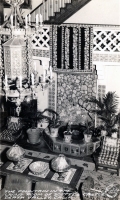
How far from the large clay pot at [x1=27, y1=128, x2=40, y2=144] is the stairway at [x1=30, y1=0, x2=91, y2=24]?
4029 mm

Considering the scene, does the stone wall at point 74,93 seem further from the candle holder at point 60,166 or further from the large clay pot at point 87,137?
the candle holder at point 60,166

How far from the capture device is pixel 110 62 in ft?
32.6

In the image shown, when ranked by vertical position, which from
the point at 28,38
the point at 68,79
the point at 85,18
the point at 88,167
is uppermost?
the point at 85,18

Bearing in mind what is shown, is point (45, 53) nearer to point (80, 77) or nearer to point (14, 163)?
point (80, 77)

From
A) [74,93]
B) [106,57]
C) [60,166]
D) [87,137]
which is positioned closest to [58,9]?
[106,57]

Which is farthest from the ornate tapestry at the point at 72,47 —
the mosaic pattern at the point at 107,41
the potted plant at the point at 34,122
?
the potted plant at the point at 34,122

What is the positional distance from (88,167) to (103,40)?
4.37 m

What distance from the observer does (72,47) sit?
10.2 metres

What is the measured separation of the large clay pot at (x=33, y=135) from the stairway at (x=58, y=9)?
4.03m

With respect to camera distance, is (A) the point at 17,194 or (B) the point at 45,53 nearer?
(A) the point at 17,194

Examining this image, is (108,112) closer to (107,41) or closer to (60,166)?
(107,41)

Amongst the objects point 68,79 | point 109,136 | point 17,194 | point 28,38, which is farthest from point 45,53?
point 17,194

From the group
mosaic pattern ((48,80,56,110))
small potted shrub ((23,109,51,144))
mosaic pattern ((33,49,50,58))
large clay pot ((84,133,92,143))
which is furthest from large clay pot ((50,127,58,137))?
mosaic pattern ((33,49,50,58))

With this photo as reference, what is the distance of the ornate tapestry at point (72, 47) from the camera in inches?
389
